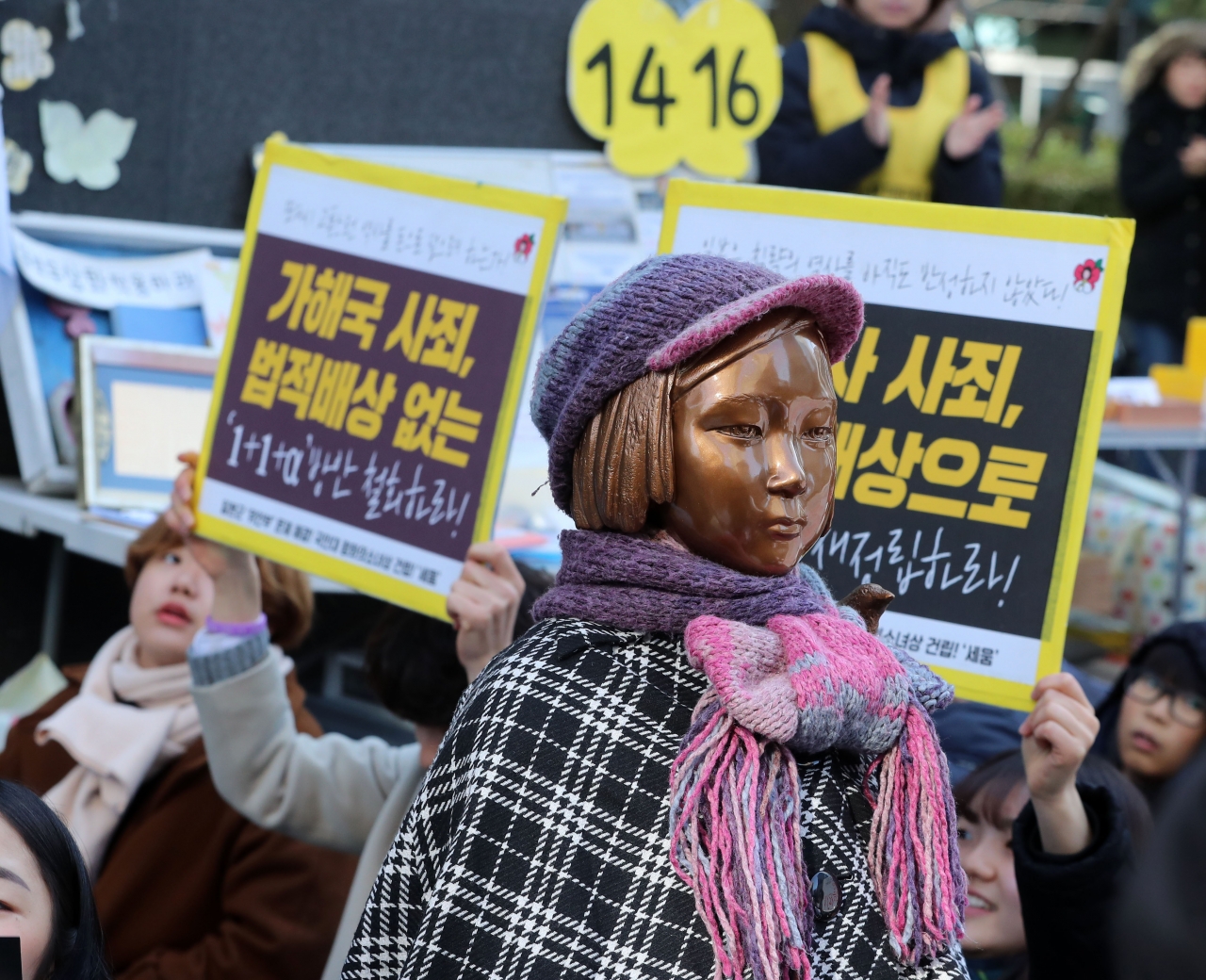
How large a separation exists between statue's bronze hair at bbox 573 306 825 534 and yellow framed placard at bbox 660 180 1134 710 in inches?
24.2

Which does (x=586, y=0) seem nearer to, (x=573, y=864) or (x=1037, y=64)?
(x=573, y=864)

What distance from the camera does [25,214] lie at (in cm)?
361

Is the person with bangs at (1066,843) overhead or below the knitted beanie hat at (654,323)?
below

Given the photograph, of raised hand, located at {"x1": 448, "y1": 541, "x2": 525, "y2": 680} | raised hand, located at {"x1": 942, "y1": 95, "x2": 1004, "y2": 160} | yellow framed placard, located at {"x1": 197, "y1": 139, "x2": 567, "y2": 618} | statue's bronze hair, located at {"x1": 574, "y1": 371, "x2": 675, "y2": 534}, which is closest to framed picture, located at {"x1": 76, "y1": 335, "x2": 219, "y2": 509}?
yellow framed placard, located at {"x1": 197, "y1": 139, "x2": 567, "y2": 618}

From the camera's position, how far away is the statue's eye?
1.24 metres

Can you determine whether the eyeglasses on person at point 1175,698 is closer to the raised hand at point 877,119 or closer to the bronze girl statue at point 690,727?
the bronze girl statue at point 690,727

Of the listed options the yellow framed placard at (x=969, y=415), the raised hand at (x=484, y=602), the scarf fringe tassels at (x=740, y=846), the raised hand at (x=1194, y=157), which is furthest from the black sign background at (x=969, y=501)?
the raised hand at (x=1194, y=157)

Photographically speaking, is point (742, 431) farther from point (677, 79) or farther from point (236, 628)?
point (677, 79)

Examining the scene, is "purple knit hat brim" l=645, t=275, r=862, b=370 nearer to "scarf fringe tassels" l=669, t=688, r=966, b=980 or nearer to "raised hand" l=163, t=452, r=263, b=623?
"scarf fringe tassels" l=669, t=688, r=966, b=980

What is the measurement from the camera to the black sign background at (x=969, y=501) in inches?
71.4

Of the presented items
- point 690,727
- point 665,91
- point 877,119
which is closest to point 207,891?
point 690,727

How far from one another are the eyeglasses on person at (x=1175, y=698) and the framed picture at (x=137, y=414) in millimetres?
1978

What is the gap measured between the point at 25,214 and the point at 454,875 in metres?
2.94

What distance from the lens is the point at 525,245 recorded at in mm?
2014
